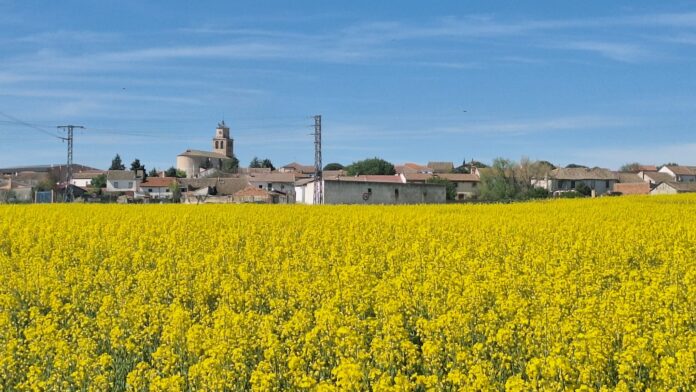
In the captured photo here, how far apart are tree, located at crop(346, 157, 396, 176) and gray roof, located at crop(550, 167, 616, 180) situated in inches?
1205

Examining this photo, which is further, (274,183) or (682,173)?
(682,173)

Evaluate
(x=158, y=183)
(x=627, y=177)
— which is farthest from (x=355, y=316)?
(x=627, y=177)

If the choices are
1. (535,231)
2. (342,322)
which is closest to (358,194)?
(535,231)

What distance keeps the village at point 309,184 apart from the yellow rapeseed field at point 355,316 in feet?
124

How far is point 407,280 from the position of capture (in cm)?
1021

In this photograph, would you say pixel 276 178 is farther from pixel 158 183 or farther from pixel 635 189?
pixel 635 189

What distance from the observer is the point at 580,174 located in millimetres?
113188

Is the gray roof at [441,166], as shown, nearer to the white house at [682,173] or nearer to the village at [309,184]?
the village at [309,184]

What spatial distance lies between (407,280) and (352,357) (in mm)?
3865

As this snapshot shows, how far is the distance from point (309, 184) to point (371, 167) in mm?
68817

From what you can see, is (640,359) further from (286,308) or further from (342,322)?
(286,308)

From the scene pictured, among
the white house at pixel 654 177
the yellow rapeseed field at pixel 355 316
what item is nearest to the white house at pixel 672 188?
the white house at pixel 654 177

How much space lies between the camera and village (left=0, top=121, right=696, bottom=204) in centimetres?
5528

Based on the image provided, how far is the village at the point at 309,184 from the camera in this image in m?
55.3
